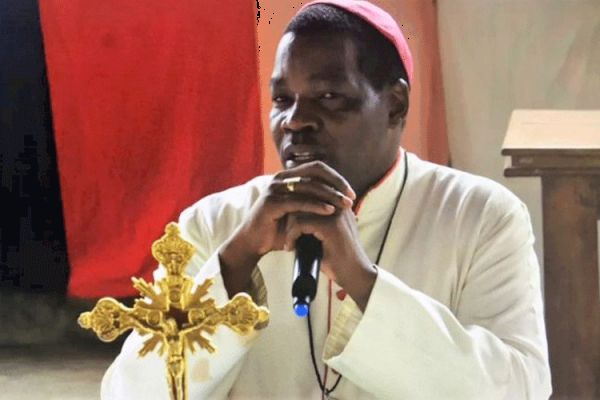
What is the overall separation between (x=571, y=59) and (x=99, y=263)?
1371mm

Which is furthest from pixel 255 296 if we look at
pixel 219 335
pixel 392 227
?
pixel 392 227

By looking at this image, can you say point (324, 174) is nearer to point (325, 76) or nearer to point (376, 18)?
point (325, 76)

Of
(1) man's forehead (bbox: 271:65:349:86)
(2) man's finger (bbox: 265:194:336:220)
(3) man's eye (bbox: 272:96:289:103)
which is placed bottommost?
(2) man's finger (bbox: 265:194:336:220)

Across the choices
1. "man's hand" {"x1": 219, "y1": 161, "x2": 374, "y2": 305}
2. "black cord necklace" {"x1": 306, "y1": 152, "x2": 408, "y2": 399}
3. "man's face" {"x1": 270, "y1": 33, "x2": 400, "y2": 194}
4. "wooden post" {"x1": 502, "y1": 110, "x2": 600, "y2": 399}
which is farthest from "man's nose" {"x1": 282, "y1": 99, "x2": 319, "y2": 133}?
"wooden post" {"x1": 502, "y1": 110, "x2": 600, "y2": 399}

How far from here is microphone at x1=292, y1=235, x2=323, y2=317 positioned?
85 centimetres

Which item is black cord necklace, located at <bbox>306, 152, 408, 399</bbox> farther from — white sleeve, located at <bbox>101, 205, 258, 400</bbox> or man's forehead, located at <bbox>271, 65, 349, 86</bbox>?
man's forehead, located at <bbox>271, 65, 349, 86</bbox>

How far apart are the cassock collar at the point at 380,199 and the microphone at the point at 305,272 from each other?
346mm

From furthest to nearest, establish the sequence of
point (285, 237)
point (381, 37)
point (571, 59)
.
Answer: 1. point (571, 59)
2. point (381, 37)
3. point (285, 237)

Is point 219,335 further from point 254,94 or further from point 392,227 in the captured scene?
point 254,94

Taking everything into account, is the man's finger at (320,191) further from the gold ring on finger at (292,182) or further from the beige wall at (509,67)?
the beige wall at (509,67)

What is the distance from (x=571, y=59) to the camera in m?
2.51

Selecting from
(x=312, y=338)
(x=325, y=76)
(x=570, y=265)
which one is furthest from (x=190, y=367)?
(x=570, y=265)

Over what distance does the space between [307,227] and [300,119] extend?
0.22 m

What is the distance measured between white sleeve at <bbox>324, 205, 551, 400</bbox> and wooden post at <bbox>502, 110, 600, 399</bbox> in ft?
1.64
